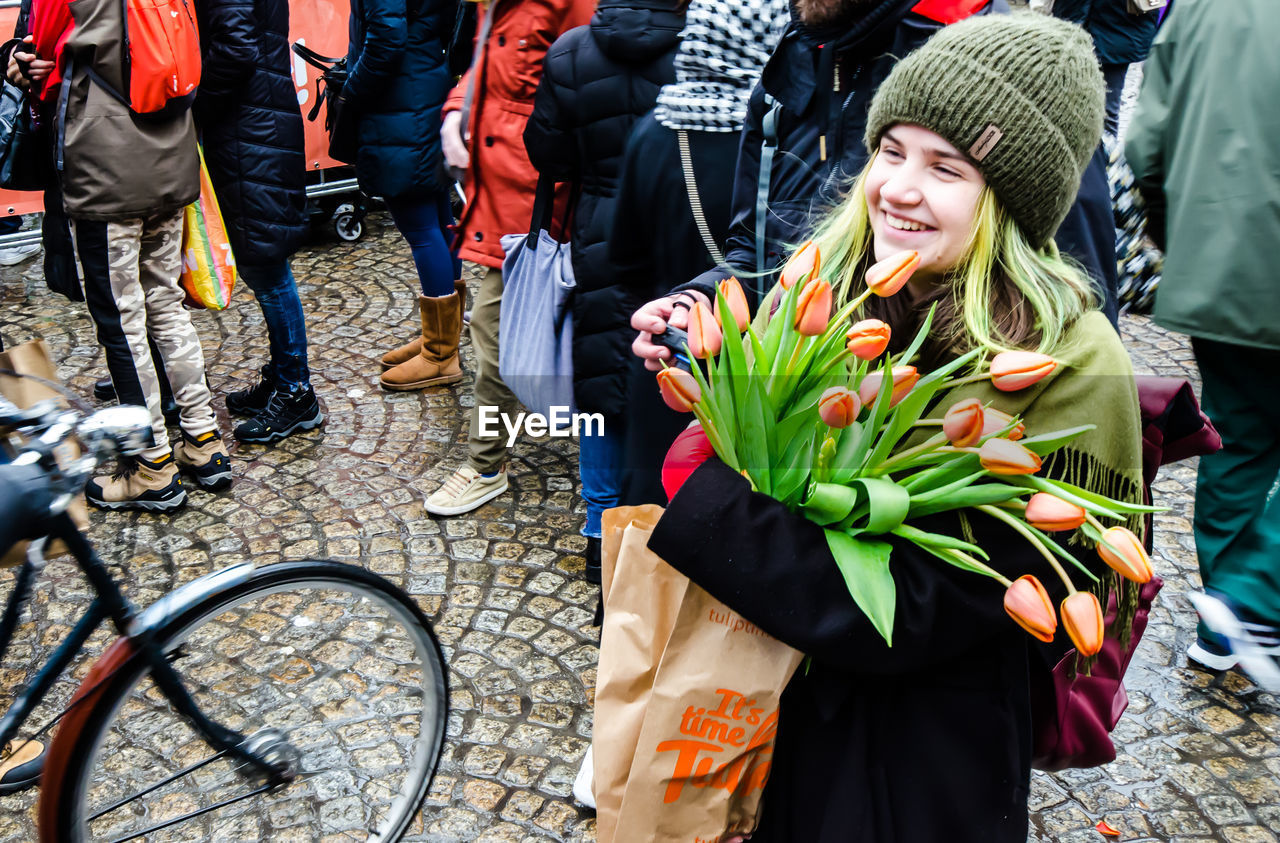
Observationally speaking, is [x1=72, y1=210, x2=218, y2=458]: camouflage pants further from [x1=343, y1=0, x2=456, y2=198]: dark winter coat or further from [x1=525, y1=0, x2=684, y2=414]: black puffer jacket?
[x1=525, y1=0, x2=684, y2=414]: black puffer jacket

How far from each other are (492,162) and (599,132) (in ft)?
3.09

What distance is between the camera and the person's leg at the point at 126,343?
12.4 ft

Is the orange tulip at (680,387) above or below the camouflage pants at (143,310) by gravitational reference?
above

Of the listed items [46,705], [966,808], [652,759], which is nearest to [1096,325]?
[966,808]

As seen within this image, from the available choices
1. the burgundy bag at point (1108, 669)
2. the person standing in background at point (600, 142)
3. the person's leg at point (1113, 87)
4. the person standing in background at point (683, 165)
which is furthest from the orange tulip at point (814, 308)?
the person's leg at point (1113, 87)

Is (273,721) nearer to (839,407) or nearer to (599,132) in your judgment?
(599,132)

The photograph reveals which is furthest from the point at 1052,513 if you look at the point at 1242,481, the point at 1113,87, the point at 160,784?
the point at 1113,87

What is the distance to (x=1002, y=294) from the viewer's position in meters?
1.63

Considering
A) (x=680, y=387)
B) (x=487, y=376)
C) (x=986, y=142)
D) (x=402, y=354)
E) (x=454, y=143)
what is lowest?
(x=402, y=354)

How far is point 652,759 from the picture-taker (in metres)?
1.57

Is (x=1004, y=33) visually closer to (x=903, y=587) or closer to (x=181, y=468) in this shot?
(x=903, y=587)

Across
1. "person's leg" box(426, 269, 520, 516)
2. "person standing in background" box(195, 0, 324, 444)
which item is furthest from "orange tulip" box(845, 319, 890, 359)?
"person standing in background" box(195, 0, 324, 444)

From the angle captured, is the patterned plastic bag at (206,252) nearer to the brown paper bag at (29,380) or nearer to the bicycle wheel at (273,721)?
the bicycle wheel at (273,721)

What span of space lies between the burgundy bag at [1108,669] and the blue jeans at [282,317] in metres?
3.48
